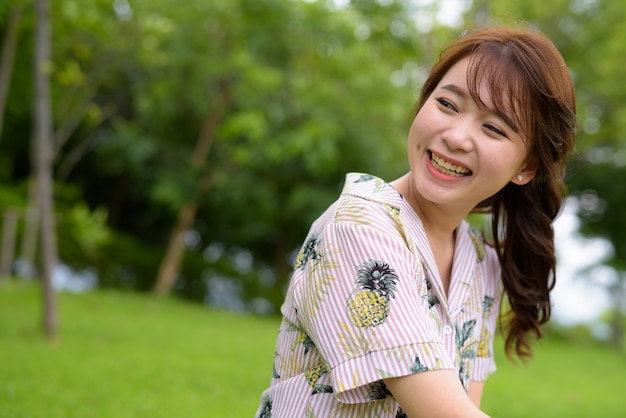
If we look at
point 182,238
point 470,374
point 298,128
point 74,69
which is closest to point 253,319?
point 182,238

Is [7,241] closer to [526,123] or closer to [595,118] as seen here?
[526,123]

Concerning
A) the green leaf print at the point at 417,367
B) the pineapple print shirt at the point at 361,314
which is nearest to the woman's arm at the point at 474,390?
the pineapple print shirt at the point at 361,314

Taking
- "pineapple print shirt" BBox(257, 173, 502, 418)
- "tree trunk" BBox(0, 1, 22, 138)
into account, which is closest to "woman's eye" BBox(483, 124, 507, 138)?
"pineapple print shirt" BBox(257, 173, 502, 418)

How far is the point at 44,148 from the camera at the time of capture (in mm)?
6434

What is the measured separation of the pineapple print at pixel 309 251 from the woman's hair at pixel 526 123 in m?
0.44

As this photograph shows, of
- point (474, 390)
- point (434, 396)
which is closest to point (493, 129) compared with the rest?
point (434, 396)

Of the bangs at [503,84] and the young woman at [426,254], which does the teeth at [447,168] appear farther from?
the bangs at [503,84]

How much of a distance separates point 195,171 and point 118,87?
2.31 metres

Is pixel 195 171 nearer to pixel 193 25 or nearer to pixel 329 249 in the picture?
pixel 193 25

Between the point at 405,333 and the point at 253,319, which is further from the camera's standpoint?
the point at 253,319

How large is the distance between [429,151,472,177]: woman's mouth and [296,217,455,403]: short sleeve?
22cm

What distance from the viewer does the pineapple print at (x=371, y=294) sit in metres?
1.38

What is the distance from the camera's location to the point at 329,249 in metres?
Result: 1.45

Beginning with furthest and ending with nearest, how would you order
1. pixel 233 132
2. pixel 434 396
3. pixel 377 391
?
pixel 233 132 → pixel 377 391 → pixel 434 396
